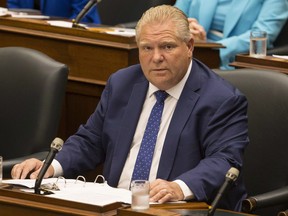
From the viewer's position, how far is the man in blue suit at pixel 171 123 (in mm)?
3881

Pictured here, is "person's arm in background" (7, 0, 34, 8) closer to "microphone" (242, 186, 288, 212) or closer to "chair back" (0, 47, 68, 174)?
"chair back" (0, 47, 68, 174)

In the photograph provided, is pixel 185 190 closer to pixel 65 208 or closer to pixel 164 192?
pixel 164 192

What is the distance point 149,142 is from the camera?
4027mm

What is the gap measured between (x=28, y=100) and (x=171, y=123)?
1.10 meters

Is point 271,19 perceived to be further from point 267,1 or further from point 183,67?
point 183,67

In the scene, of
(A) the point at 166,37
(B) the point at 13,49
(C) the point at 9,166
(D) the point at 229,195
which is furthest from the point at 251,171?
(B) the point at 13,49

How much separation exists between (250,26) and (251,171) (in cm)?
226

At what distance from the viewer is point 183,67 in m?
4.04

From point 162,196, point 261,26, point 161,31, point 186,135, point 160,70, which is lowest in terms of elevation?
point 162,196

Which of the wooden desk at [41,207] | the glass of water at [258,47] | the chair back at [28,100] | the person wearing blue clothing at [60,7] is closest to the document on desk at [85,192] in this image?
the wooden desk at [41,207]

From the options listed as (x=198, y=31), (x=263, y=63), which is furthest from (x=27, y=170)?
(x=198, y=31)

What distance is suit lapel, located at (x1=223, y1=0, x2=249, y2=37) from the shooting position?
6301mm

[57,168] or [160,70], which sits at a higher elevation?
[160,70]

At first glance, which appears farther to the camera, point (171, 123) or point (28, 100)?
point (28, 100)
